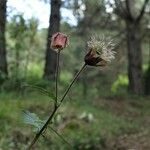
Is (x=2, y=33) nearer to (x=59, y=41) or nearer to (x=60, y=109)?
(x=60, y=109)

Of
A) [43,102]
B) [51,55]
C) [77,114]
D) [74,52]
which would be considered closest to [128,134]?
[77,114]

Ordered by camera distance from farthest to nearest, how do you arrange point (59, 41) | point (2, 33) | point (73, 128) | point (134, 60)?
point (134, 60)
point (73, 128)
point (2, 33)
point (59, 41)

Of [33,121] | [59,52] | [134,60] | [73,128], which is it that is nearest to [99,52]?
[59,52]

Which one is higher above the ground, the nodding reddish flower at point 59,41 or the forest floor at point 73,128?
the nodding reddish flower at point 59,41

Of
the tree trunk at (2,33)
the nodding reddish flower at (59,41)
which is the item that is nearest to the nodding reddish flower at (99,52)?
the nodding reddish flower at (59,41)

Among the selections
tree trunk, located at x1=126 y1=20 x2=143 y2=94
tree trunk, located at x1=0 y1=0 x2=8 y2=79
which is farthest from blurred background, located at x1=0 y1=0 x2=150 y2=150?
tree trunk, located at x1=126 y1=20 x2=143 y2=94

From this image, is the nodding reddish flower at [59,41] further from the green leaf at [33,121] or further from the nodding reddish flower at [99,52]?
the green leaf at [33,121]
